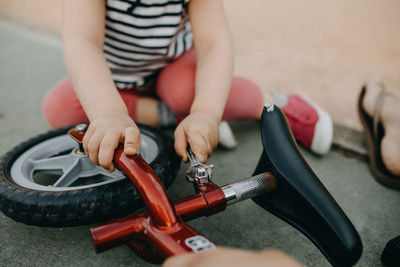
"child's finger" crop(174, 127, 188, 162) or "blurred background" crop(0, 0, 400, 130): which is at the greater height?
"child's finger" crop(174, 127, 188, 162)

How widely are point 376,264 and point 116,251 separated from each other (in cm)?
47

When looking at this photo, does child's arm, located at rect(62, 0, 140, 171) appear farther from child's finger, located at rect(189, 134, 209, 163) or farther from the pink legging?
the pink legging

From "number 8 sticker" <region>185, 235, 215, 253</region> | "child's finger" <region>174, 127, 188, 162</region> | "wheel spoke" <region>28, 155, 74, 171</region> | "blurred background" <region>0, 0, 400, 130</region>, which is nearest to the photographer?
"number 8 sticker" <region>185, 235, 215, 253</region>

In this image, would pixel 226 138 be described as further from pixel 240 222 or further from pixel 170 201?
pixel 170 201

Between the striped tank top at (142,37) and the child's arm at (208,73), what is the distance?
7cm

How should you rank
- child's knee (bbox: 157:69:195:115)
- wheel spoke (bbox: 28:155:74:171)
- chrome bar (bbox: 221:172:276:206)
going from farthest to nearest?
child's knee (bbox: 157:69:195:115) → wheel spoke (bbox: 28:155:74:171) → chrome bar (bbox: 221:172:276:206)

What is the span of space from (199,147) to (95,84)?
25 cm

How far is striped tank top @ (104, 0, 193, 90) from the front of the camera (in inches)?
32.5

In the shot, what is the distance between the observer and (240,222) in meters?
0.71

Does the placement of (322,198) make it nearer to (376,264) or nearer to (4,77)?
(376,264)

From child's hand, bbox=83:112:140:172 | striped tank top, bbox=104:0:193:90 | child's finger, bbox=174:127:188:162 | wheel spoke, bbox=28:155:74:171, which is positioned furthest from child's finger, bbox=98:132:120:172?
striped tank top, bbox=104:0:193:90

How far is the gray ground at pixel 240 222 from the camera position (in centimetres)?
63

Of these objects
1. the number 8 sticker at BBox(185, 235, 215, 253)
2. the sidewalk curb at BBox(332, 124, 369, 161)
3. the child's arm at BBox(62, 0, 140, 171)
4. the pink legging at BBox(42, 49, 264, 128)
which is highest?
the child's arm at BBox(62, 0, 140, 171)

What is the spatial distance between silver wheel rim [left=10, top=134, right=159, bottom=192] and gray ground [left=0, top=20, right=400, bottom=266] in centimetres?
10
